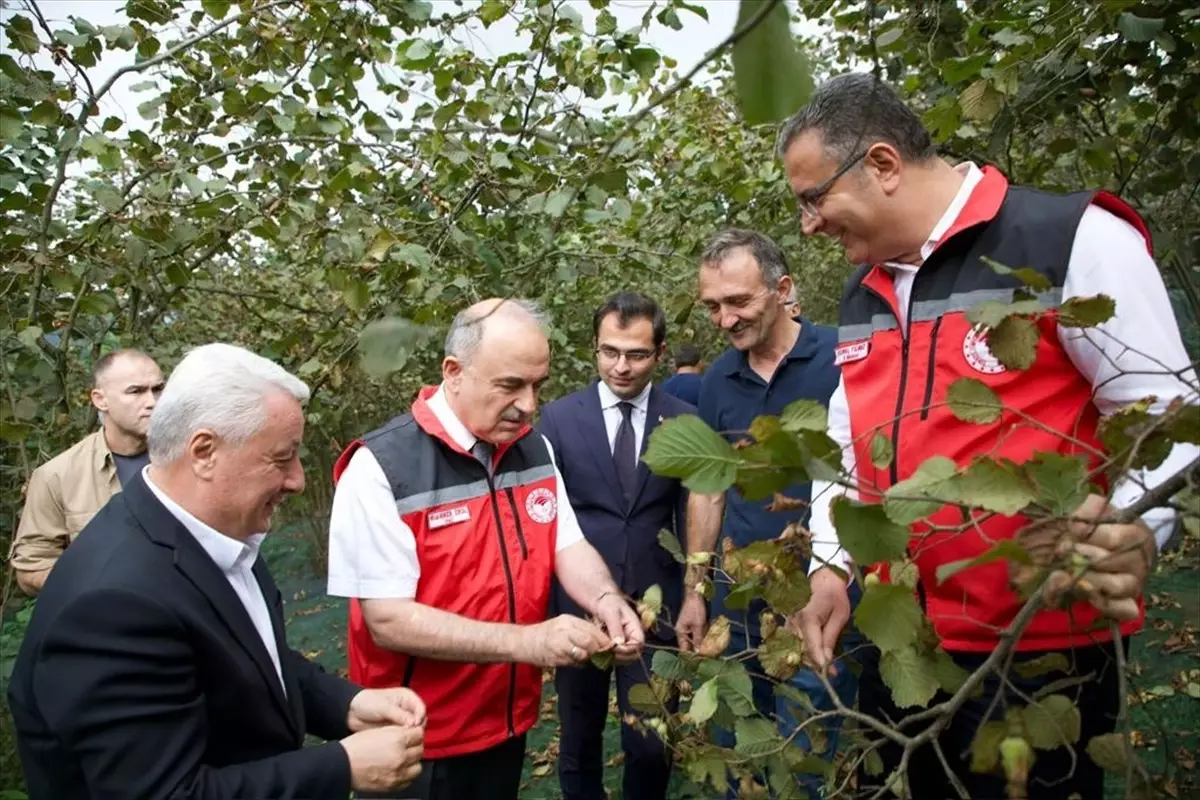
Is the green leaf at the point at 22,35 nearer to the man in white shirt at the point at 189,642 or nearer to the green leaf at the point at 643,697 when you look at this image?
the man in white shirt at the point at 189,642

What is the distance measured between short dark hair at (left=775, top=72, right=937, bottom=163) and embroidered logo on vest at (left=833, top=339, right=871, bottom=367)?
0.40m

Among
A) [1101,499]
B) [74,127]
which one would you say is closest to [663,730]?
[1101,499]

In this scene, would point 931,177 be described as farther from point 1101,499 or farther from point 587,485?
point 587,485

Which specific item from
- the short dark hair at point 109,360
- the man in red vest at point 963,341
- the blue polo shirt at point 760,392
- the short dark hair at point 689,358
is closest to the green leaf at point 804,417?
the man in red vest at point 963,341

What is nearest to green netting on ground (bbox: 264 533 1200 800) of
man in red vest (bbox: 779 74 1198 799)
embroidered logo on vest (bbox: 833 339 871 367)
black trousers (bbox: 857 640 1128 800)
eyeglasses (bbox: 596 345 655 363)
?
black trousers (bbox: 857 640 1128 800)

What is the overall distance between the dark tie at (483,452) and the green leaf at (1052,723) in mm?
1576

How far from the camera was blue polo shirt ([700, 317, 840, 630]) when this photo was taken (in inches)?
124

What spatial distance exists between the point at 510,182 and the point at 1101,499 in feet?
8.85

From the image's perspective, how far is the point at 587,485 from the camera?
3.52 metres

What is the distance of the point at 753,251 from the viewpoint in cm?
319

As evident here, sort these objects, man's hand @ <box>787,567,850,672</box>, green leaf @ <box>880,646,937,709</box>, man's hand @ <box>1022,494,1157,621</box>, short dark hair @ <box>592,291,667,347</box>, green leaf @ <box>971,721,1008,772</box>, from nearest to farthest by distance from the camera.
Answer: man's hand @ <box>1022,494,1157,621</box>, green leaf @ <box>971,721,1008,772</box>, green leaf @ <box>880,646,937,709</box>, man's hand @ <box>787,567,850,672</box>, short dark hair @ <box>592,291,667,347</box>

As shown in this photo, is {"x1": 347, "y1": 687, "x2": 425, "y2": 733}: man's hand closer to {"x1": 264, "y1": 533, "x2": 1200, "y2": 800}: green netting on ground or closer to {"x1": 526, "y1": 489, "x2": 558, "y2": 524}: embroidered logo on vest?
{"x1": 526, "y1": 489, "x2": 558, "y2": 524}: embroidered logo on vest

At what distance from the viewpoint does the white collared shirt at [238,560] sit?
Result: 5.64 ft

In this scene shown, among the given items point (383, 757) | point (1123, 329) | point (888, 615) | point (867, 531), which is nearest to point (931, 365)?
point (1123, 329)
